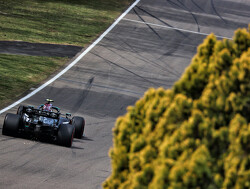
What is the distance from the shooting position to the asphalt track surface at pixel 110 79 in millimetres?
14633

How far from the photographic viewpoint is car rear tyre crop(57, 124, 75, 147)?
15.9 meters

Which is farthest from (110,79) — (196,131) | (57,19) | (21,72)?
(196,131)

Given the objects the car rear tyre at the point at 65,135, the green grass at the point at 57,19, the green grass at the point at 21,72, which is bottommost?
the car rear tyre at the point at 65,135

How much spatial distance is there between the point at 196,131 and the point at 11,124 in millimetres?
10728

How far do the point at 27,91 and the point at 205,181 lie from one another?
58.9ft

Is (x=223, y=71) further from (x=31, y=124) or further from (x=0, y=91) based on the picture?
(x=0, y=91)

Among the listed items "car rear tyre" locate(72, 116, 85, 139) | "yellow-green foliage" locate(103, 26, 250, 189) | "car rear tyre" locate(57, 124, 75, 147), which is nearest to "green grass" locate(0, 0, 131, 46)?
"car rear tyre" locate(72, 116, 85, 139)

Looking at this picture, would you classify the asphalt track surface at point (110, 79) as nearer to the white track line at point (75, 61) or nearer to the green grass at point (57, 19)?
the white track line at point (75, 61)

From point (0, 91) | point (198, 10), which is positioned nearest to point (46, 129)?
point (0, 91)

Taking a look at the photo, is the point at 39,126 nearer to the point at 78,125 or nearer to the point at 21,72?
the point at 78,125

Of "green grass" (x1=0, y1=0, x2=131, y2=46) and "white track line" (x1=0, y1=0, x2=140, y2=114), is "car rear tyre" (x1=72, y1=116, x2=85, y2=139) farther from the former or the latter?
"green grass" (x1=0, y1=0, x2=131, y2=46)

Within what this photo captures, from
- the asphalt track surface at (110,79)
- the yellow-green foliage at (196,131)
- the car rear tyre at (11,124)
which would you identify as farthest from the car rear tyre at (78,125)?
the yellow-green foliage at (196,131)

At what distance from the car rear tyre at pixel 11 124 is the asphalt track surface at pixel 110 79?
1.01 feet

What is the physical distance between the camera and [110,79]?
26.2m
